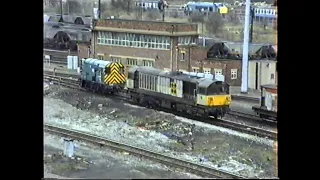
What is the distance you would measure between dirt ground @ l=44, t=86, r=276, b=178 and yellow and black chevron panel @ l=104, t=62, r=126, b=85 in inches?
5.7

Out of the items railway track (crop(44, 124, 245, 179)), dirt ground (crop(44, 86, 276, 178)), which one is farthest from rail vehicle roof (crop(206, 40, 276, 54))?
railway track (crop(44, 124, 245, 179))

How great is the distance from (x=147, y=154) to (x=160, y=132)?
170 millimetres

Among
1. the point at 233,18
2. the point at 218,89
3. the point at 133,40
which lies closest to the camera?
the point at 218,89

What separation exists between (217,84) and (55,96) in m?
1.13

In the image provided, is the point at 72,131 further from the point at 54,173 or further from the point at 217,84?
the point at 217,84

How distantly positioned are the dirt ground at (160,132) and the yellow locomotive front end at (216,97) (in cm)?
12

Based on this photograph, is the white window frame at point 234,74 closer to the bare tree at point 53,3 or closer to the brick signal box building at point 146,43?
the brick signal box building at point 146,43

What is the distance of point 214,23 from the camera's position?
3.99 metres

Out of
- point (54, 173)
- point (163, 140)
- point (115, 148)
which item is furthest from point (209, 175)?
point (54, 173)

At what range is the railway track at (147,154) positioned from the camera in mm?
3674

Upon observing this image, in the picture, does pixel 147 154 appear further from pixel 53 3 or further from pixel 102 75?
pixel 53 3

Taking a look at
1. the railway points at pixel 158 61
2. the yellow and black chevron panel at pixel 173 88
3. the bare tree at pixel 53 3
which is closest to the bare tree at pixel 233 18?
the railway points at pixel 158 61

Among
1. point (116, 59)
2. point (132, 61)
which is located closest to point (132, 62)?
point (132, 61)

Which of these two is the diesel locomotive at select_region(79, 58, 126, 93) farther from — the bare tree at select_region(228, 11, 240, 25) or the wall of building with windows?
the bare tree at select_region(228, 11, 240, 25)
